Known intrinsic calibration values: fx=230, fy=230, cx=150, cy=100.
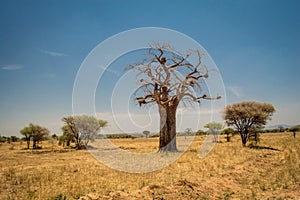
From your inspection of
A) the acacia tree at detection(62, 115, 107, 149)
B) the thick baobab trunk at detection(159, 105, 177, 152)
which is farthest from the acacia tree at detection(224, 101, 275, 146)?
the acacia tree at detection(62, 115, 107, 149)

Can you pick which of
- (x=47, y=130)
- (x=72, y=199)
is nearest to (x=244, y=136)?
(x=72, y=199)

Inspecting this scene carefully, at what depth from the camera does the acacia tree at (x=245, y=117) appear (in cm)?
2222

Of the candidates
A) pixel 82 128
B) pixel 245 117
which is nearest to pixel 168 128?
pixel 245 117

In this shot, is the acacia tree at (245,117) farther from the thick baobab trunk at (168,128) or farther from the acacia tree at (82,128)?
the acacia tree at (82,128)

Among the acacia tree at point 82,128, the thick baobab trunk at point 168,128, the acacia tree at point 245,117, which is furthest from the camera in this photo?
the acacia tree at point 82,128

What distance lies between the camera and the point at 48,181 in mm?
8469

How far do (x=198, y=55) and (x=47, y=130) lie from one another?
29.5 metres

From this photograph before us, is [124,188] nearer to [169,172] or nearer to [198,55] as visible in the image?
[169,172]

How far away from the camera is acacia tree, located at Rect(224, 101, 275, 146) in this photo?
22.2m

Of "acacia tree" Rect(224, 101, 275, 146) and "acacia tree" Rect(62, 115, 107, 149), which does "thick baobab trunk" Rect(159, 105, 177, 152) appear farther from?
"acacia tree" Rect(62, 115, 107, 149)

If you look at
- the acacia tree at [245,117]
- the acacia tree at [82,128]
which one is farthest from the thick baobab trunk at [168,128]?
the acacia tree at [82,128]

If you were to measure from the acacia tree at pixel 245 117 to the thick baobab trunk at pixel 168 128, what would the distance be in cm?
808

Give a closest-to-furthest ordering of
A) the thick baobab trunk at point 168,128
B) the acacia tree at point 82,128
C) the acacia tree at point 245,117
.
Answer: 1. the thick baobab trunk at point 168,128
2. the acacia tree at point 245,117
3. the acacia tree at point 82,128

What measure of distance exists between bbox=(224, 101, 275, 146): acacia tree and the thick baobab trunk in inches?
318
